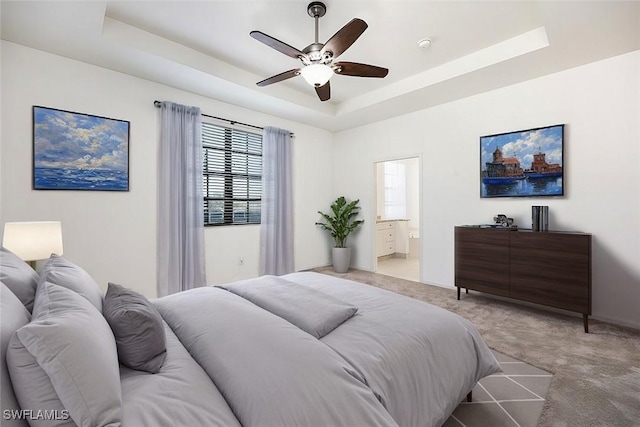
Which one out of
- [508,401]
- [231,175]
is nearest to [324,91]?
[231,175]

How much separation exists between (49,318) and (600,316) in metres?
4.37

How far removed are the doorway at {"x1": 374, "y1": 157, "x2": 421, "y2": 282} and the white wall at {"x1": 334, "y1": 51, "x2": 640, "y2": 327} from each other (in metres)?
1.92

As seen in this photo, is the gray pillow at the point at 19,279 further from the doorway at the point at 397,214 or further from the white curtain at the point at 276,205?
the doorway at the point at 397,214

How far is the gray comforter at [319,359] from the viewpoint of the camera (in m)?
0.98

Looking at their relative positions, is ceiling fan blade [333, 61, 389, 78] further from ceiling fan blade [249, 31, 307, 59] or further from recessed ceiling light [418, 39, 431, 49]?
recessed ceiling light [418, 39, 431, 49]

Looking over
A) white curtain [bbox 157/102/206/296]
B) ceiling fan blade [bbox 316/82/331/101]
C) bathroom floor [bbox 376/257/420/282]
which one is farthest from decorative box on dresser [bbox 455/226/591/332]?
white curtain [bbox 157/102/206/296]

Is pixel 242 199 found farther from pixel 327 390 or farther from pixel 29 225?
pixel 327 390

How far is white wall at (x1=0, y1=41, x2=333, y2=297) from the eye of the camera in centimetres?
273

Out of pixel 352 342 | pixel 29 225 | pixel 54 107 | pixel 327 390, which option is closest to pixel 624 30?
pixel 352 342

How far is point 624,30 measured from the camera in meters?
2.45

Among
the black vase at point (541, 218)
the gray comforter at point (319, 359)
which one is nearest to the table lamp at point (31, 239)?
the gray comforter at point (319, 359)

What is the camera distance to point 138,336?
3.69ft

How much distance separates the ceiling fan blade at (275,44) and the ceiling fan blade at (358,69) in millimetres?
333

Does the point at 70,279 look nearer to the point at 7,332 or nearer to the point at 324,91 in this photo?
the point at 7,332
